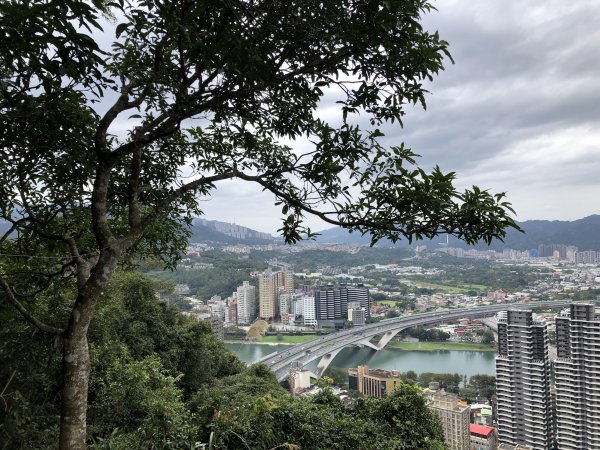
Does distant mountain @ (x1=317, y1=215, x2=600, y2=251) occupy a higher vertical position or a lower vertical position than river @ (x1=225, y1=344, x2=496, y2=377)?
higher

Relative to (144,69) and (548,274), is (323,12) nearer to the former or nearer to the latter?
(144,69)

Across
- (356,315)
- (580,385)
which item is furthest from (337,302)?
(580,385)

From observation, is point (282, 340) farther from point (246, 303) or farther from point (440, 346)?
point (440, 346)

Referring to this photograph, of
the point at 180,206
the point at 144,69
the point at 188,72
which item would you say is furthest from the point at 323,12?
the point at 180,206

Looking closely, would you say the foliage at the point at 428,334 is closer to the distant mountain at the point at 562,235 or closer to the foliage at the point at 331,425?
the foliage at the point at 331,425

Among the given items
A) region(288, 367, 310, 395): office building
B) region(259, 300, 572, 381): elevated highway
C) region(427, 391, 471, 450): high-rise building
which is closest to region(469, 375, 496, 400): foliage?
region(259, 300, 572, 381): elevated highway

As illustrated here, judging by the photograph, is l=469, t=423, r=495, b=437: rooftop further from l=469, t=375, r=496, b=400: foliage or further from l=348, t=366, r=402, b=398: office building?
l=469, t=375, r=496, b=400: foliage
